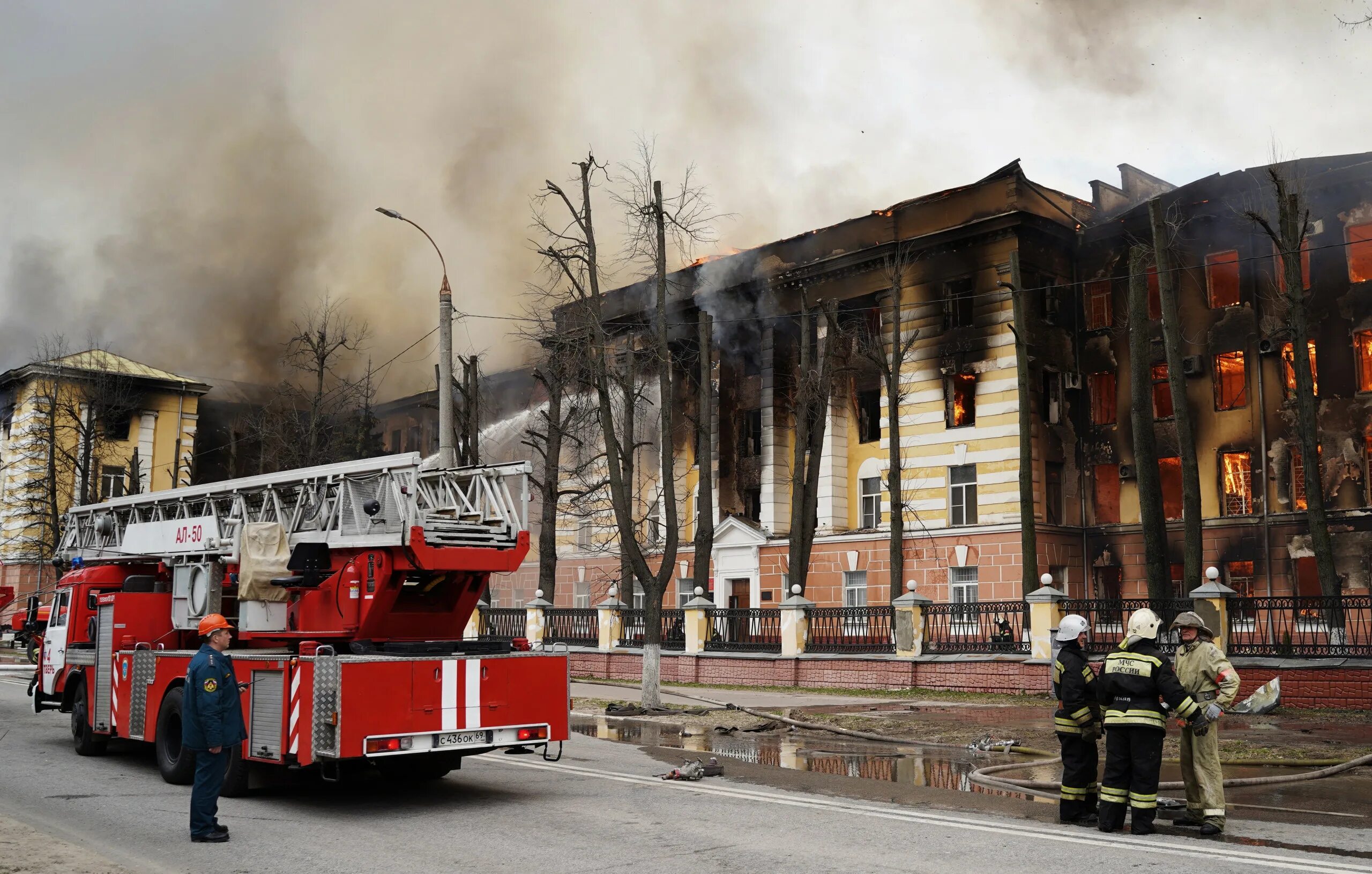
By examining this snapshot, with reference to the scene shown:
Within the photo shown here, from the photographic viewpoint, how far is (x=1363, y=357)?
30.9 meters

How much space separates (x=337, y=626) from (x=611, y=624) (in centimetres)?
1891

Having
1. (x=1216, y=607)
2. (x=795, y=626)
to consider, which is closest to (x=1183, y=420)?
(x=1216, y=607)

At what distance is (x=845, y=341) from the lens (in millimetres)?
38250

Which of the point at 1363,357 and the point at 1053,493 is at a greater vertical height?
the point at 1363,357

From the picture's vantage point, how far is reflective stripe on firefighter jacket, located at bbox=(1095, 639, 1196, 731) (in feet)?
27.9

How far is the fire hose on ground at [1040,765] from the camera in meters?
11.0

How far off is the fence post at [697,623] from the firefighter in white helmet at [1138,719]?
19437 mm

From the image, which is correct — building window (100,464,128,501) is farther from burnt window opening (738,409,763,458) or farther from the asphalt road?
the asphalt road

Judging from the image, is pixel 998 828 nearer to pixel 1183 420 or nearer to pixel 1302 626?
pixel 1302 626

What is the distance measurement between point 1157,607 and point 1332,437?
13.5m

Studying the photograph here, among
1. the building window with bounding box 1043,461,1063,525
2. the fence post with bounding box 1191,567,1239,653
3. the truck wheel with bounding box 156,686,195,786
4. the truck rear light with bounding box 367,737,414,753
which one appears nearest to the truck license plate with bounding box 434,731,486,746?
the truck rear light with bounding box 367,737,414,753

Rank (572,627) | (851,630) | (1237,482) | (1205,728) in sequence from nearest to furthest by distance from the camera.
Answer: (1205,728), (851,630), (572,627), (1237,482)

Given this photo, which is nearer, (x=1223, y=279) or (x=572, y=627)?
(x=572, y=627)

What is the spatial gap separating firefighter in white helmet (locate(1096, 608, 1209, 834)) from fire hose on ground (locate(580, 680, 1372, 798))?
0.95 meters
